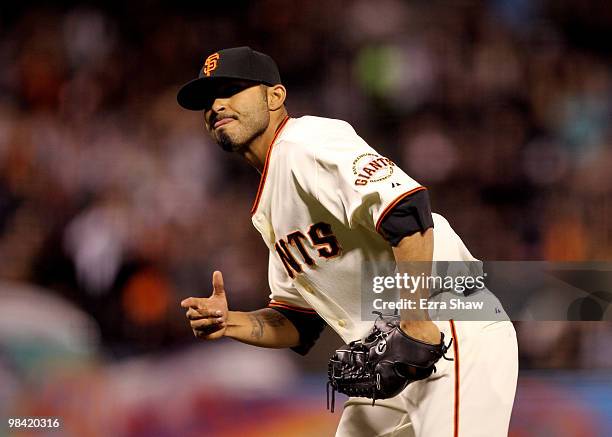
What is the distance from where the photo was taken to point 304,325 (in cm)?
254

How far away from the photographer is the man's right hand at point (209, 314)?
224 centimetres

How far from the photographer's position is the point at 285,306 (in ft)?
8.31

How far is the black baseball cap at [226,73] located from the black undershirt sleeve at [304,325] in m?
0.63

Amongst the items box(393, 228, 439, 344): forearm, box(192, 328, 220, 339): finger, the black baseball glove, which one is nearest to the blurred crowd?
box(192, 328, 220, 339): finger

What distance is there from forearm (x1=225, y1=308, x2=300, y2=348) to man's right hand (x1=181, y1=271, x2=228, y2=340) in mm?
52

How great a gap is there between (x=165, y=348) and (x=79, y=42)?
6.64ft

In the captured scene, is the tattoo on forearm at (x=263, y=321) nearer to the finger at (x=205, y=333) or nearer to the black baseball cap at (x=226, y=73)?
the finger at (x=205, y=333)

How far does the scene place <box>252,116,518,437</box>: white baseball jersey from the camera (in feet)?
6.59

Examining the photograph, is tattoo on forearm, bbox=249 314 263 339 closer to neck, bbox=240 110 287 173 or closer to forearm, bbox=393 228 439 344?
neck, bbox=240 110 287 173

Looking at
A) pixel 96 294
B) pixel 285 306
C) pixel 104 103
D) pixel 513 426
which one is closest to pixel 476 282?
pixel 285 306

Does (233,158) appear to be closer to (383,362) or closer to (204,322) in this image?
(204,322)

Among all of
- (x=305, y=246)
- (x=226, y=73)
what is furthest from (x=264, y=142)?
(x=305, y=246)

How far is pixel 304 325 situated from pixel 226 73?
74 centimetres

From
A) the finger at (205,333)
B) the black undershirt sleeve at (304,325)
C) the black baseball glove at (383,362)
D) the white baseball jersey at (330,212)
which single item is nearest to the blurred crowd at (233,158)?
the black undershirt sleeve at (304,325)
